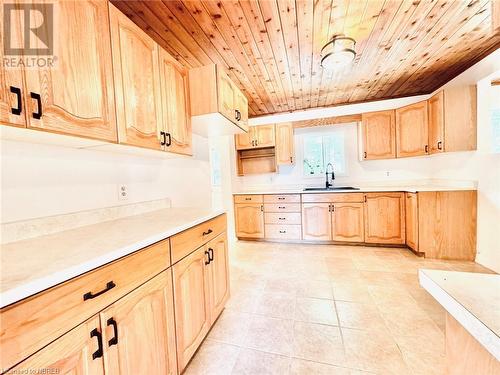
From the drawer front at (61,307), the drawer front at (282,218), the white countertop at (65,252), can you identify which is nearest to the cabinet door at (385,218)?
the drawer front at (282,218)

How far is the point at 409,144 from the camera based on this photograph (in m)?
3.12

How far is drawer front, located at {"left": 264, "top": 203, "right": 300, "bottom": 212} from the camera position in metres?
3.47

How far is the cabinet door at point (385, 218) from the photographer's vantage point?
3.05 meters

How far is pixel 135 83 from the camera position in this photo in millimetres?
1261

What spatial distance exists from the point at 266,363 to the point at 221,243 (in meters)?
0.83

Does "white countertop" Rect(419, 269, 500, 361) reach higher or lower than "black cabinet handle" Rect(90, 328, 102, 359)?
higher

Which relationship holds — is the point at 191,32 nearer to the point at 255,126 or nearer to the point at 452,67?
the point at 255,126

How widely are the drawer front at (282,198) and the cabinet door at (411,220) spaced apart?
152 centimetres

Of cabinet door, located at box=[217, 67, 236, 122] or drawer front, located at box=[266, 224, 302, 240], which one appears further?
drawer front, located at box=[266, 224, 302, 240]

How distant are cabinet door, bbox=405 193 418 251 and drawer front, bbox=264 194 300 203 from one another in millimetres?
1517

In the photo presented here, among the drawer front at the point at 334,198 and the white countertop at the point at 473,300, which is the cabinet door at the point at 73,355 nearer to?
the white countertop at the point at 473,300

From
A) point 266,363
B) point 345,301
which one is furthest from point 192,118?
point 345,301

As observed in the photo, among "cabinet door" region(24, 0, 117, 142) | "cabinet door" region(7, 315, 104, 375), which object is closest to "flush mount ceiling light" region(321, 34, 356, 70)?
"cabinet door" region(24, 0, 117, 142)

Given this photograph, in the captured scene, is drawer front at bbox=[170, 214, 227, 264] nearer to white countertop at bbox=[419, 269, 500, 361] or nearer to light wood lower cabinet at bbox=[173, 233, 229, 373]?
light wood lower cabinet at bbox=[173, 233, 229, 373]
